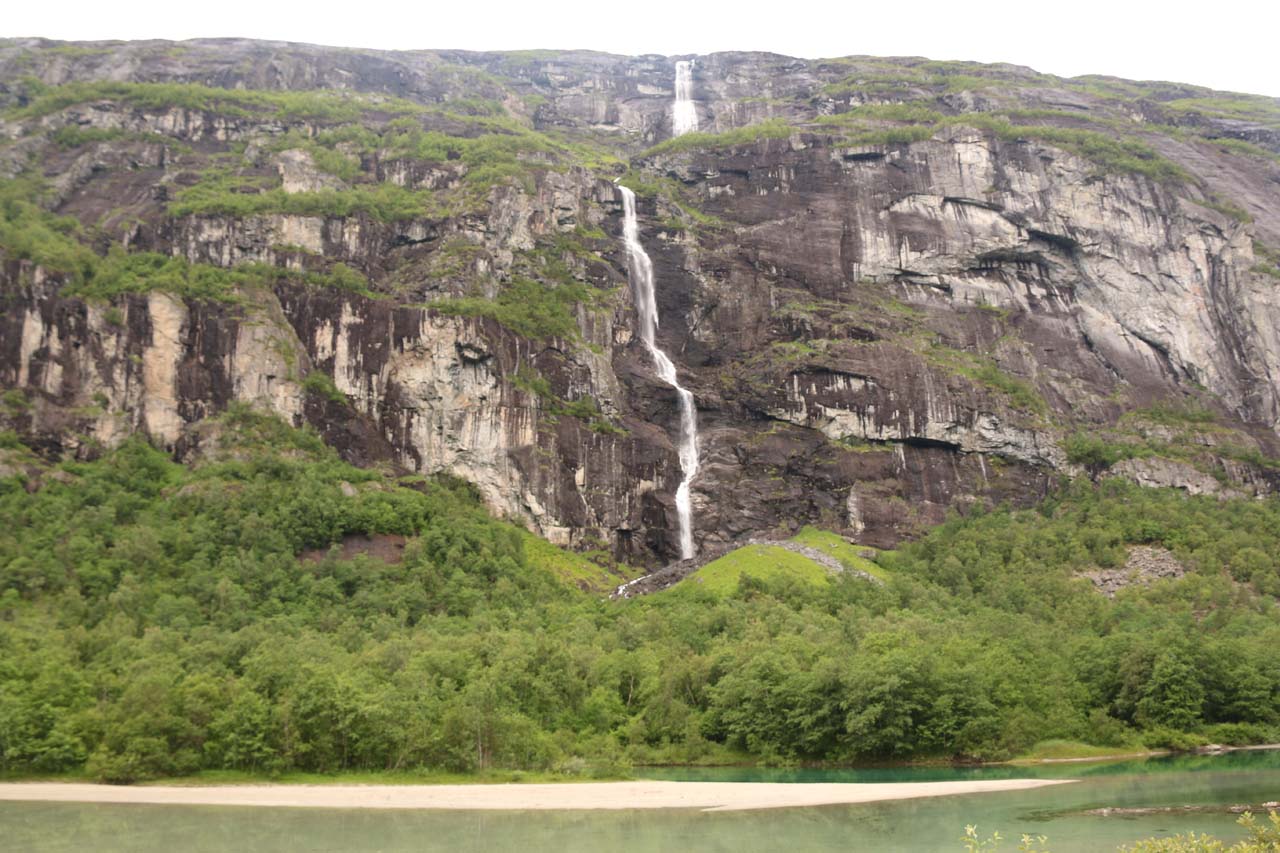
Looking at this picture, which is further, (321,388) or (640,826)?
(321,388)

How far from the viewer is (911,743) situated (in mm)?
58188

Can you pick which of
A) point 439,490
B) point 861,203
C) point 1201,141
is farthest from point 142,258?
point 1201,141

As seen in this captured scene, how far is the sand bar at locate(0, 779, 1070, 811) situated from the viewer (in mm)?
44312

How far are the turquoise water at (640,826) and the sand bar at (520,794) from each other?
1.73 m

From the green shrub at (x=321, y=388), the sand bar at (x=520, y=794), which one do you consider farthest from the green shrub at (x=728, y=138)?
the sand bar at (x=520, y=794)

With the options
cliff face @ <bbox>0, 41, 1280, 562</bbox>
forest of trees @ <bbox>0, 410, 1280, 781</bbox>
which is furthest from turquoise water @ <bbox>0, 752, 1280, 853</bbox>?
cliff face @ <bbox>0, 41, 1280, 562</bbox>

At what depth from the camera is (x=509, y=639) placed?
6925 centimetres

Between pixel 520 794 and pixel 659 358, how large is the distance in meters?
82.8

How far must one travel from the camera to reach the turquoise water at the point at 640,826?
1337 inches

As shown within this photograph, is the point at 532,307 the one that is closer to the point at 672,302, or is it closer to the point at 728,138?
the point at 672,302

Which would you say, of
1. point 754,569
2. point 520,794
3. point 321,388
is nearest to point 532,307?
point 321,388

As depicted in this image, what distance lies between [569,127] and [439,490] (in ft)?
379

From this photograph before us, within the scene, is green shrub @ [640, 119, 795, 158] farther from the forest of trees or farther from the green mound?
the green mound

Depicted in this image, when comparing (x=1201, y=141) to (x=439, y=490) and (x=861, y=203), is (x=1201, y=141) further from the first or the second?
(x=439, y=490)
